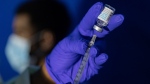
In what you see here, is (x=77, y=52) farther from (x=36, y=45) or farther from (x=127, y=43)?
(x=36, y=45)

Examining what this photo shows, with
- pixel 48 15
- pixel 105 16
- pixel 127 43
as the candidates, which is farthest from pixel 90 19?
pixel 48 15

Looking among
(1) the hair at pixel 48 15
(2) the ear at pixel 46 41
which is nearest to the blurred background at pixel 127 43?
(1) the hair at pixel 48 15

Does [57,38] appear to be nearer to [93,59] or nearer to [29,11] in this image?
[29,11]

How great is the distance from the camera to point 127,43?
114cm

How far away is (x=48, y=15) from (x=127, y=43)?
471 mm

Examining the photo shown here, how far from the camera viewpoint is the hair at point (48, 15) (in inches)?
53.5

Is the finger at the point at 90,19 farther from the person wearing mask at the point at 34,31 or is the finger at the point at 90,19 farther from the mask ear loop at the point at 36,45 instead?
the mask ear loop at the point at 36,45

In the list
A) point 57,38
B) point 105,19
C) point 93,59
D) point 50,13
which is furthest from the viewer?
point 57,38

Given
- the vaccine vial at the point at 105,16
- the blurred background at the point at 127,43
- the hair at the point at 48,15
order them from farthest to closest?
the hair at the point at 48,15 → the blurred background at the point at 127,43 → the vaccine vial at the point at 105,16

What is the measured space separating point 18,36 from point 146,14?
71 cm

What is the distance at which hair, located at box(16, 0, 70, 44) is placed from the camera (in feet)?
4.46

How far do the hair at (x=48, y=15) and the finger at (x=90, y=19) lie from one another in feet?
1.61

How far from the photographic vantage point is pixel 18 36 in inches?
54.9

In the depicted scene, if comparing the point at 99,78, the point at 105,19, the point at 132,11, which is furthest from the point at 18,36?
the point at 105,19
